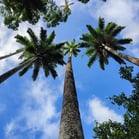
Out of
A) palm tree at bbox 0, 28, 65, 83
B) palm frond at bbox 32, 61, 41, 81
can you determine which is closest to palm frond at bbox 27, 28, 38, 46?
palm tree at bbox 0, 28, 65, 83

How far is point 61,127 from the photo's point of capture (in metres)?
12.7

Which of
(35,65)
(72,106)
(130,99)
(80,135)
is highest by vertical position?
(35,65)

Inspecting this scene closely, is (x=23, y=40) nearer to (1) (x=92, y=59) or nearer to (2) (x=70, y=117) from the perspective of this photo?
(1) (x=92, y=59)

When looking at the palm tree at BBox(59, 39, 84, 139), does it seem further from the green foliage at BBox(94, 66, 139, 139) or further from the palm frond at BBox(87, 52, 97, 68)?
the palm frond at BBox(87, 52, 97, 68)

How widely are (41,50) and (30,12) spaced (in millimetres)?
5057

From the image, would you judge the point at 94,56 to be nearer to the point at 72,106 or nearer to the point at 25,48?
the point at 25,48

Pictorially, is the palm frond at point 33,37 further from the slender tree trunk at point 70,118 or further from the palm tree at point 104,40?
the slender tree trunk at point 70,118

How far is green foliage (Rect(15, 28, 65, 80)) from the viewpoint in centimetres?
2862

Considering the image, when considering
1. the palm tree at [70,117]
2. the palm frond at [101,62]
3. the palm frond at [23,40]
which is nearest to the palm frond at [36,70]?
the palm frond at [23,40]

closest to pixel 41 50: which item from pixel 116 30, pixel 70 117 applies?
pixel 116 30

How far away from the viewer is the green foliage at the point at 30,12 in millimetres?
24328

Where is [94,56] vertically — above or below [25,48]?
above

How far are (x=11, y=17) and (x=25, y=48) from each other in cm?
390

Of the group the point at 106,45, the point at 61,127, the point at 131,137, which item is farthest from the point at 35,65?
the point at 61,127
